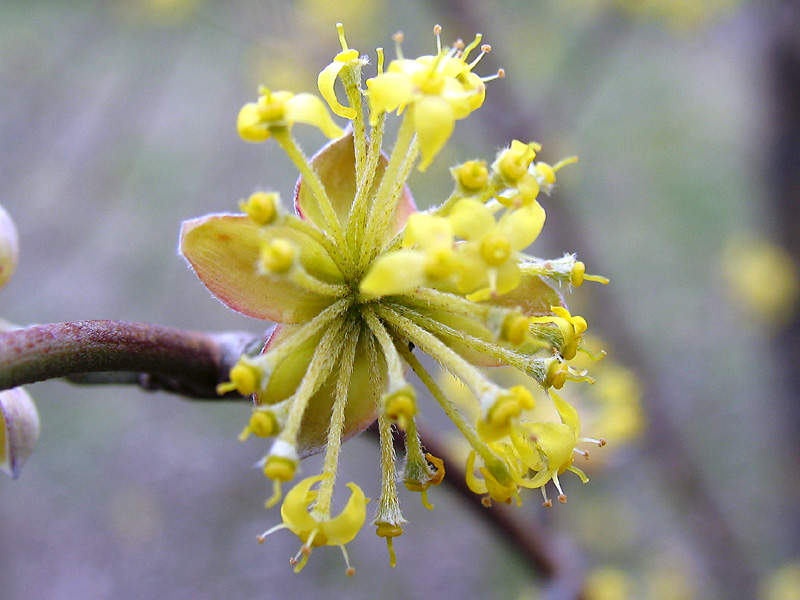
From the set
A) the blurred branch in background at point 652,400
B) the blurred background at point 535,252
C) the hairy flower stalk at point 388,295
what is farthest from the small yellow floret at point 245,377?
the blurred branch in background at point 652,400

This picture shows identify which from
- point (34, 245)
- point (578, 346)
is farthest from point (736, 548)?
point (34, 245)

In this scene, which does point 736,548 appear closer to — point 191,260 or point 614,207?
point 191,260

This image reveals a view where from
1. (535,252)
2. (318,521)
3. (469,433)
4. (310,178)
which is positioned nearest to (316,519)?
(318,521)

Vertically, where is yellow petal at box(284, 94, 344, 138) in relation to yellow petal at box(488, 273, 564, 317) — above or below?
above

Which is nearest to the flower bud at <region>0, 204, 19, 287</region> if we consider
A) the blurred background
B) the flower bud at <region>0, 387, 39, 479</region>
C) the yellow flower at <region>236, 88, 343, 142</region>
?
the flower bud at <region>0, 387, 39, 479</region>

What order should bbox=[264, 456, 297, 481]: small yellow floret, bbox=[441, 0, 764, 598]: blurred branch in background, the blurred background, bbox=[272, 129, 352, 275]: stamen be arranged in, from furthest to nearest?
the blurred background
bbox=[441, 0, 764, 598]: blurred branch in background
bbox=[272, 129, 352, 275]: stamen
bbox=[264, 456, 297, 481]: small yellow floret

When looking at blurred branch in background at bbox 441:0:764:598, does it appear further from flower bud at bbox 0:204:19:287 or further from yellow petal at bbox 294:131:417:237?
flower bud at bbox 0:204:19:287
